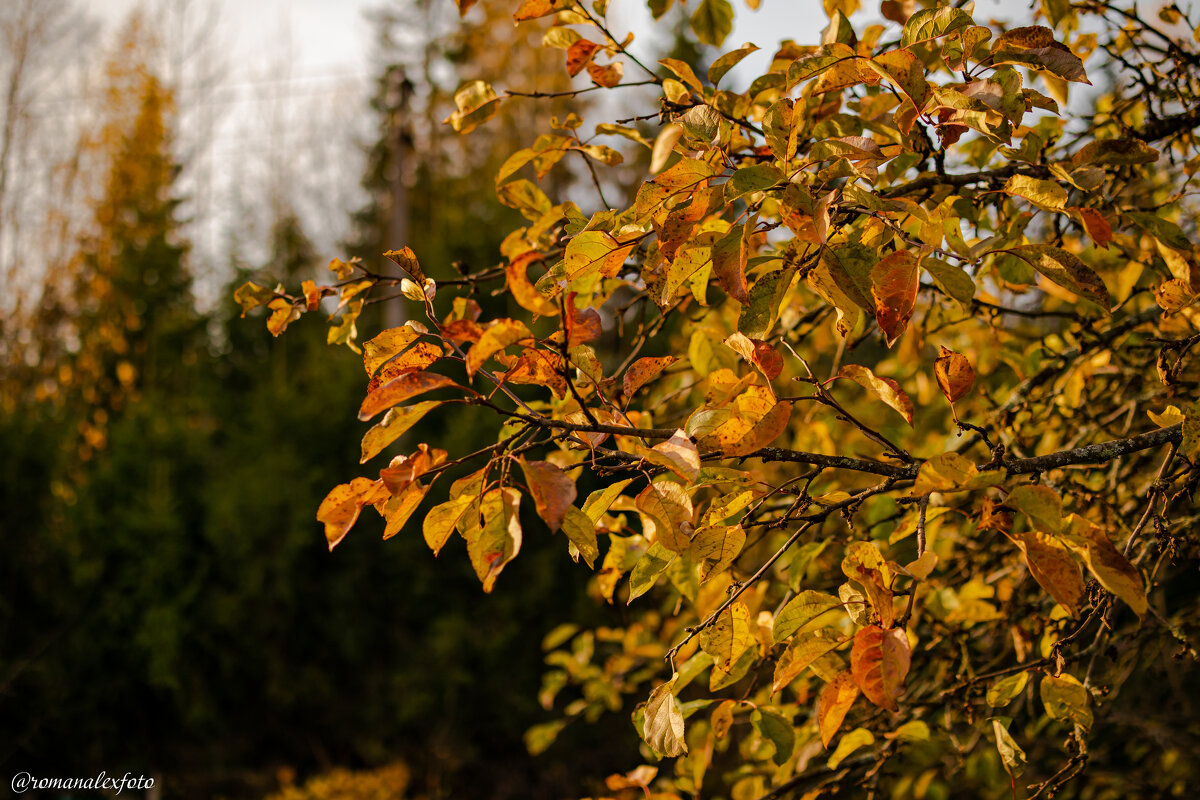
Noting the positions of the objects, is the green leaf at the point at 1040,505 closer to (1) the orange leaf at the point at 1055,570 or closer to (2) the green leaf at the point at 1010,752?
(1) the orange leaf at the point at 1055,570

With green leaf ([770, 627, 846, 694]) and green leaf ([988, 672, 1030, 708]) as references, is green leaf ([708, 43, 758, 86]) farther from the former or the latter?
green leaf ([988, 672, 1030, 708])

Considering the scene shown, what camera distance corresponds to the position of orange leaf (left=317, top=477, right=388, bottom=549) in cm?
78

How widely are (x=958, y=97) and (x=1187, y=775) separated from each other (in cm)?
209

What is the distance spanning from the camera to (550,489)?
0.68 meters

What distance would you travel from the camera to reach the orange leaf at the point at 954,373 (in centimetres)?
85

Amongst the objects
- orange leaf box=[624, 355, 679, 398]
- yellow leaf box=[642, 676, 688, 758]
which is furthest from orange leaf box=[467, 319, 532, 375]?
yellow leaf box=[642, 676, 688, 758]

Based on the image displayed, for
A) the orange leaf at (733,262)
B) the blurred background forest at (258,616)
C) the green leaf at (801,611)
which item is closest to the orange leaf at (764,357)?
the orange leaf at (733,262)

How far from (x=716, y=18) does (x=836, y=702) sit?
3.74ft

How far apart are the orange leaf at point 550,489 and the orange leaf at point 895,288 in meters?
0.34

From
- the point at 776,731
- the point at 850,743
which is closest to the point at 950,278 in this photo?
the point at 776,731

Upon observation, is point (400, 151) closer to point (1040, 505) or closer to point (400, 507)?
point (400, 507)

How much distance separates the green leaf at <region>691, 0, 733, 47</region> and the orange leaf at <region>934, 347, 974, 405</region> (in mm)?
778

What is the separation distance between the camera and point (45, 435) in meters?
5.22

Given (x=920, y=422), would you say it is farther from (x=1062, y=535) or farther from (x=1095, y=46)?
(x=1062, y=535)
